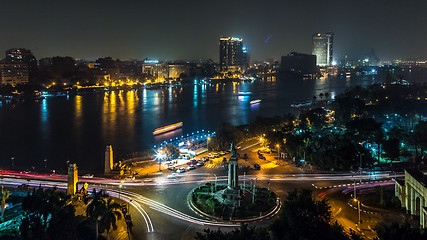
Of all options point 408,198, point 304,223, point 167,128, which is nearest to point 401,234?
point 304,223

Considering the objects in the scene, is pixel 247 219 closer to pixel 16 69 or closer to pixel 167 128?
pixel 167 128

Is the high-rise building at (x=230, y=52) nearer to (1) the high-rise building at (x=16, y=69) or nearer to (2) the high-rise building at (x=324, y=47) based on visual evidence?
(2) the high-rise building at (x=324, y=47)

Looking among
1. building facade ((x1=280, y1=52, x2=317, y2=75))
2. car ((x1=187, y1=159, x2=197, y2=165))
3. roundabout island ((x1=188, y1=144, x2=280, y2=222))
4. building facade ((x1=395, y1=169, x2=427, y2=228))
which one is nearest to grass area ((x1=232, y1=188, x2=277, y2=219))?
roundabout island ((x1=188, y1=144, x2=280, y2=222))

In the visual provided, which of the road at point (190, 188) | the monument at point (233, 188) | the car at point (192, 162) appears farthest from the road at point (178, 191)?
the monument at point (233, 188)

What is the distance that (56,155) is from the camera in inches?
601

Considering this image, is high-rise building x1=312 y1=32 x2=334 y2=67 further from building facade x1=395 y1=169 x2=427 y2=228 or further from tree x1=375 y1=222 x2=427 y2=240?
tree x1=375 y1=222 x2=427 y2=240

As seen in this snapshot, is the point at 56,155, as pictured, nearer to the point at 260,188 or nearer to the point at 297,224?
the point at 260,188

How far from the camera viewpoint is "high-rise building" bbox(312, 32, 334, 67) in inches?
4264

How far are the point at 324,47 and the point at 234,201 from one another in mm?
110224

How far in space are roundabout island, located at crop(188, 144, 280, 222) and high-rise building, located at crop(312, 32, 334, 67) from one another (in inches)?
4212

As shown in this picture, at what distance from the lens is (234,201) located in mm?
7395

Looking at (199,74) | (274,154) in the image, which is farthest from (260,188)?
(199,74)

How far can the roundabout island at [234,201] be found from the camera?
6918 mm

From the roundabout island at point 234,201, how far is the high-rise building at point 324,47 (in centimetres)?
10699
